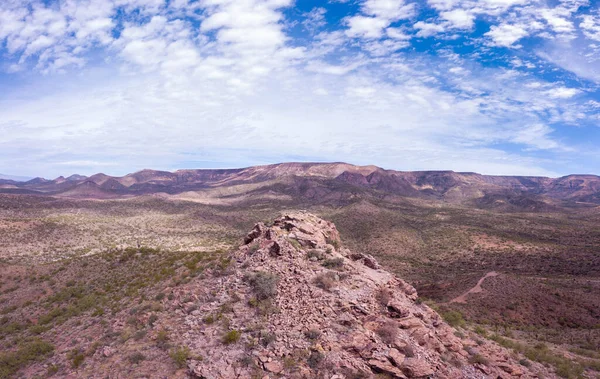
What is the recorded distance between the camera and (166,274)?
19.2 metres

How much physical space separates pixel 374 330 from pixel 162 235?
6102cm

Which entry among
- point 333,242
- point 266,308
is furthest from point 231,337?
point 333,242

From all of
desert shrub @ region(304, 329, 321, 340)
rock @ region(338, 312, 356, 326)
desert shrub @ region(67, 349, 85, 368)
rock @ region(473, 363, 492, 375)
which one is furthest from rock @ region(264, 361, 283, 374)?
rock @ region(473, 363, 492, 375)

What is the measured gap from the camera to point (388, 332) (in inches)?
448

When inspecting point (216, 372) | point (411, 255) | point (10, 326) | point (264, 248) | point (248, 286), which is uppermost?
point (264, 248)

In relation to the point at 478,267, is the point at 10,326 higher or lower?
higher

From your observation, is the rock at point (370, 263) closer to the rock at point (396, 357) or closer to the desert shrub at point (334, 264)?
the desert shrub at point (334, 264)

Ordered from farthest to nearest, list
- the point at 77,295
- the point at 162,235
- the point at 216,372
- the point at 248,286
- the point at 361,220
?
1. the point at 361,220
2. the point at 162,235
3. the point at 77,295
4. the point at 248,286
5. the point at 216,372

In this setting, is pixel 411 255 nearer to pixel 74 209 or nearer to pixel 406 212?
pixel 406 212

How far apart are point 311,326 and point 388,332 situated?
9.23 feet

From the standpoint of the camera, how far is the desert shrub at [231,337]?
11.2 metres

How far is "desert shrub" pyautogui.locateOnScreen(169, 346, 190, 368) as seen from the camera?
10375mm

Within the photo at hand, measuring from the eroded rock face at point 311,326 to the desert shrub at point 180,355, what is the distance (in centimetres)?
28

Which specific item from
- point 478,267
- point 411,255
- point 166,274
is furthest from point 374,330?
point 411,255
